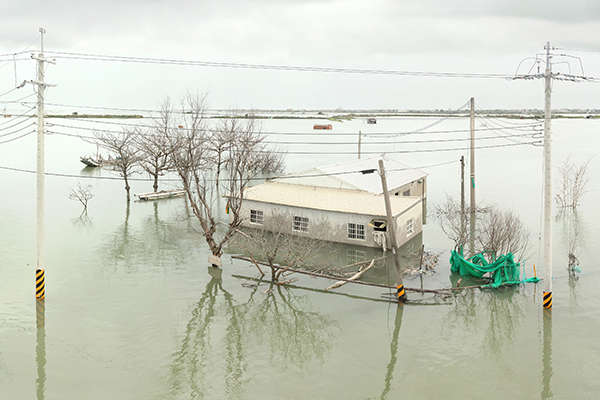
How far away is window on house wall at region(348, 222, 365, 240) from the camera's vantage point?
93.9 feet

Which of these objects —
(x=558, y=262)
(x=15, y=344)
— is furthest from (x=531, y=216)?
(x=15, y=344)

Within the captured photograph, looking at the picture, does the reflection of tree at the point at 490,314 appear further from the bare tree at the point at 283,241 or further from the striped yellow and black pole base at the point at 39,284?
the striped yellow and black pole base at the point at 39,284

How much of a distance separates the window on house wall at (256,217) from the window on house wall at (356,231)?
6576 mm

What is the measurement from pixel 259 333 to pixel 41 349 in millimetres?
7549

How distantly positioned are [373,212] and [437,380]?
563 inches

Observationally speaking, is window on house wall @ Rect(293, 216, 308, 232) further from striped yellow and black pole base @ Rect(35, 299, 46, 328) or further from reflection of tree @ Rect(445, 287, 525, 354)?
striped yellow and black pole base @ Rect(35, 299, 46, 328)

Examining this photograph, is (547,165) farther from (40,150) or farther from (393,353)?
(40,150)

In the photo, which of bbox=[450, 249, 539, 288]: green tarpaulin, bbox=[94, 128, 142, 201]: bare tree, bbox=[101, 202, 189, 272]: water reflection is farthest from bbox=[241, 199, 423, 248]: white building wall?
Result: bbox=[94, 128, 142, 201]: bare tree

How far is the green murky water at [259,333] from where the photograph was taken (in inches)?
569

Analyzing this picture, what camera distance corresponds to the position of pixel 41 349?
16438mm

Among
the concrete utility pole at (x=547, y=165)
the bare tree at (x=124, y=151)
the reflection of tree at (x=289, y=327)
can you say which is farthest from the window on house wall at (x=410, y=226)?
the bare tree at (x=124, y=151)

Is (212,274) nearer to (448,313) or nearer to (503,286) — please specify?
(448,313)

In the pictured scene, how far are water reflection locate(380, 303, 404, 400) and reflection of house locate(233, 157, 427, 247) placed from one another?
27.9 ft

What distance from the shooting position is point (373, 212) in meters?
28.2
